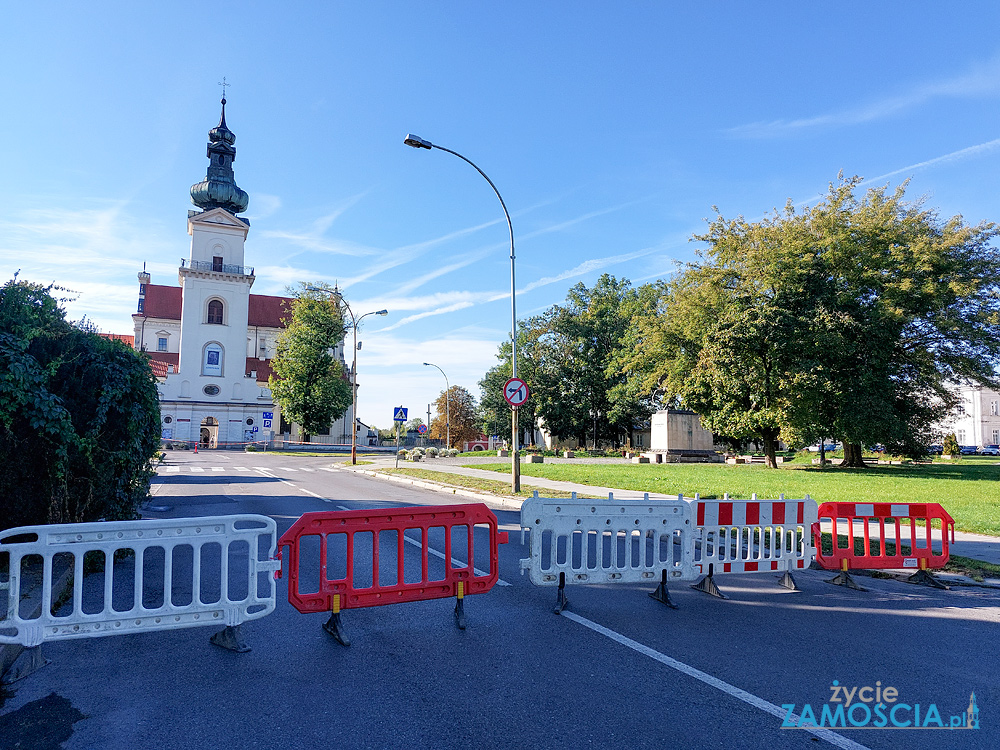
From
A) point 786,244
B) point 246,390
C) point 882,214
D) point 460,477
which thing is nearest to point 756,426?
point 786,244

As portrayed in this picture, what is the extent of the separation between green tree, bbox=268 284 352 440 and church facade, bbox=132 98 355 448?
430 cm

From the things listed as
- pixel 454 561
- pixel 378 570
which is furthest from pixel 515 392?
pixel 378 570

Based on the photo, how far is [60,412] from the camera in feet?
21.5

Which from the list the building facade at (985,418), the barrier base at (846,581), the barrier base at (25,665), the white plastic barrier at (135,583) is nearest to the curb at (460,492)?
the barrier base at (846,581)

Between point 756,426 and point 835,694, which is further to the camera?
point 756,426

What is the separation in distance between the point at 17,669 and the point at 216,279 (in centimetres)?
6961

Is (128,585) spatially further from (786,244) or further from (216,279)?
(216,279)

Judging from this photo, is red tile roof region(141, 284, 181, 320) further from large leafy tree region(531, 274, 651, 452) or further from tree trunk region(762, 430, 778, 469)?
tree trunk region(762, 430, 778, 469)

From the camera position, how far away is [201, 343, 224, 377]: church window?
66125 mm

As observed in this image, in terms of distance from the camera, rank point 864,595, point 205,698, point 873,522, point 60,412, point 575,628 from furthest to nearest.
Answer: point 873,522 → point 864,595 → point 60,412 → point 575,628 → point 205,698

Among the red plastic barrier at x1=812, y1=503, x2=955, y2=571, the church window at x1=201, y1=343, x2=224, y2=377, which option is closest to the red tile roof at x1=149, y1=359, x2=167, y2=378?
the red plastic barrier at x1=812, y1=503, x2=955, y2=571

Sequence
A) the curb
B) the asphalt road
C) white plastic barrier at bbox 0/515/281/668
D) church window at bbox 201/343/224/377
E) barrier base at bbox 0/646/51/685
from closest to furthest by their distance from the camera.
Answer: the asphalt road < barrier base at bbox 0/646/51/685 < white plastic barrier at bbox 0/515/281/668 < the curb < church window at bbox 201/343/224/377

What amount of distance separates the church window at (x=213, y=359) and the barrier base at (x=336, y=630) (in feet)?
223

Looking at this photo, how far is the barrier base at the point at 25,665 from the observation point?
4238mm
